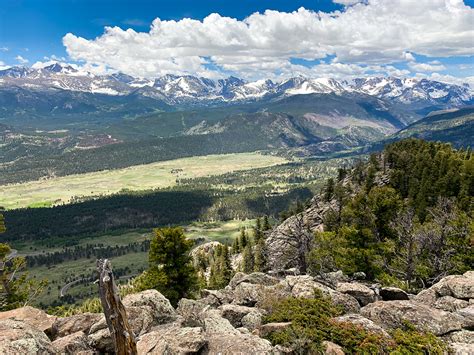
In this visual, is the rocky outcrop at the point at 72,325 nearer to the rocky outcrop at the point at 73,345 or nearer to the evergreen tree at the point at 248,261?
the rocky outcrop at the point at 73,345

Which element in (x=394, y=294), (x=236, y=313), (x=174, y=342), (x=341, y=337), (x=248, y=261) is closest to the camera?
(x=174, y=342)

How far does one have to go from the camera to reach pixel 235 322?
3372cm

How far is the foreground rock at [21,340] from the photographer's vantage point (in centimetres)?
2114

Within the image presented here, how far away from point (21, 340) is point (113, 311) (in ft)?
21.7

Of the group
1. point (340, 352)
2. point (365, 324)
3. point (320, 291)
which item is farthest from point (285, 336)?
point (320, 291)

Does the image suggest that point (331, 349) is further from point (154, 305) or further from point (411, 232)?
point (411, 232)

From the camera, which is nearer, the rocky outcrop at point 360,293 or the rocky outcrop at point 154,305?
the rocky outcrop at point 154,305

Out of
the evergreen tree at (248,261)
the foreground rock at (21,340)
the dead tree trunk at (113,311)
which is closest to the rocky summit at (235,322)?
the foreground rock at (21,340)

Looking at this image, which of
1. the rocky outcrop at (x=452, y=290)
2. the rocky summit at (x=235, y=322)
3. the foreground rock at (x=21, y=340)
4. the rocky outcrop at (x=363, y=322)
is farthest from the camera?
the rocky outcrop at (x=452, y=290)

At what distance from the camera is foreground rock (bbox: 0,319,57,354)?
2114 centimetres

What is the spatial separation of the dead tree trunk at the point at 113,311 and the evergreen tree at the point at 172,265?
4032cm

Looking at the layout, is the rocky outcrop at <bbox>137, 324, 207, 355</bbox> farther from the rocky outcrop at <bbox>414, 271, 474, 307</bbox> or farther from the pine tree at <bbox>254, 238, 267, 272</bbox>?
the pine tree at <bbox>254, 238, 267, 272</bbox>

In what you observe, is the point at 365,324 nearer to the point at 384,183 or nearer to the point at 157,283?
the point at 157,283

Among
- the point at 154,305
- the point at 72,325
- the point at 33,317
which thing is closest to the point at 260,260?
the point at 154,305
